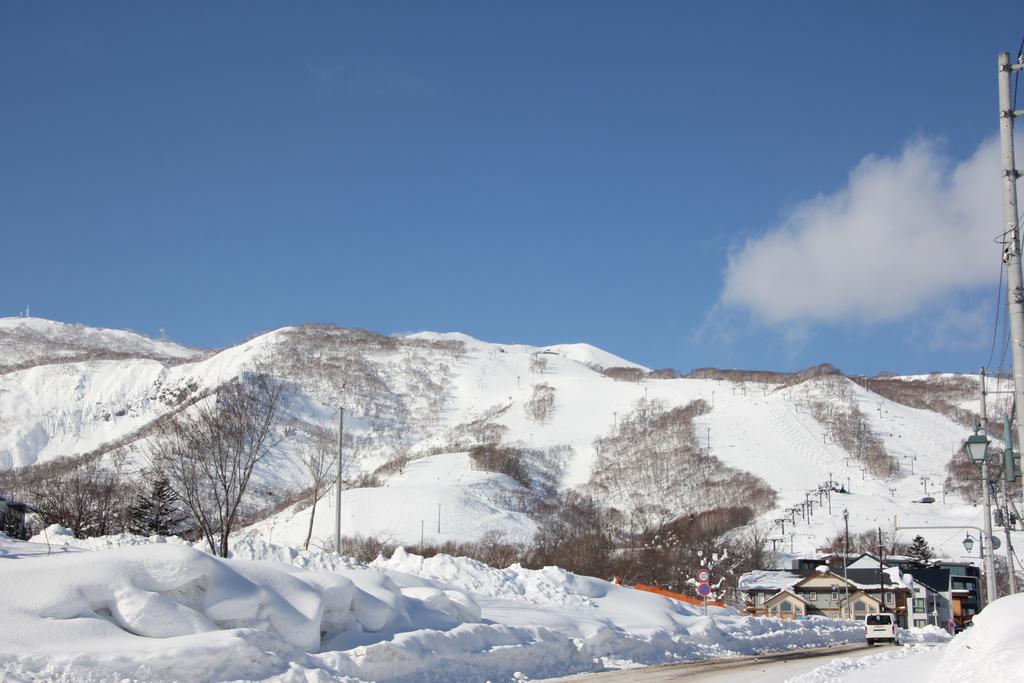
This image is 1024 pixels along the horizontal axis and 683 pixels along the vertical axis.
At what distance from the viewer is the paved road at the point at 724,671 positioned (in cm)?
1616

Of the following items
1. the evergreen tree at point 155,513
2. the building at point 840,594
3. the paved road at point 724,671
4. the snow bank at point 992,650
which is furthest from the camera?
the building at point 840,594

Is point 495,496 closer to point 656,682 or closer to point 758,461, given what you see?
point 758,461

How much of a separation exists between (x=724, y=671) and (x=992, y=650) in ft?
24.4

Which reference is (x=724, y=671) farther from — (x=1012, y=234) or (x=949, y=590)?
(x=949, y=590)

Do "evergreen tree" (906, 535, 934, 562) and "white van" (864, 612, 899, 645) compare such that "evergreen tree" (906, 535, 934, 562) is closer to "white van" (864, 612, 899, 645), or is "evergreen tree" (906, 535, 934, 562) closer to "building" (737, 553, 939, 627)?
"building" (737, 553, 939, 627)

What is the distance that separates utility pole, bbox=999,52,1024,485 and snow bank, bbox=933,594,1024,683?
7.01 ft

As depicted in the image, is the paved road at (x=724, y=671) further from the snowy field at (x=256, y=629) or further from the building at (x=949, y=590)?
the building at (x=949, y=590)

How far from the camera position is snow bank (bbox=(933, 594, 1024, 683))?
32.0 feet

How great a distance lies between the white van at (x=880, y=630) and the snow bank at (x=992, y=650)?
1914 centimetres

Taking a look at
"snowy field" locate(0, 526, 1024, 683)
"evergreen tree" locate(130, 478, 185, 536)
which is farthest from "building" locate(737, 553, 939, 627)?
"snowy field" locate(0, 526, 1024, 683)

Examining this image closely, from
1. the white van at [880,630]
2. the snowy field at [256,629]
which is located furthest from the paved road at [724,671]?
the white van at [880,630]

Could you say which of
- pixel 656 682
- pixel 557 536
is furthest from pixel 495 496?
pixel 656 682

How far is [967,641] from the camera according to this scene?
14.4 meters

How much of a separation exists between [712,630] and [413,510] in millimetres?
116187
